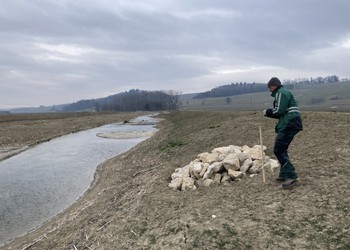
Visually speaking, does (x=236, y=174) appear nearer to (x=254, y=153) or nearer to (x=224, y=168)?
(x=224, y=168)

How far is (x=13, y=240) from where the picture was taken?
1262cm

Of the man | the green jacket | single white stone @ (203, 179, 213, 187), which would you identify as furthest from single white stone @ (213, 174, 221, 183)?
the green jacket

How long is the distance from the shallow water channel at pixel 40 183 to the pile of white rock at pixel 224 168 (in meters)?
7.01

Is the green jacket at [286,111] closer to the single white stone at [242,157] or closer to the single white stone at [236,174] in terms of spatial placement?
the single white stone at [236,174]

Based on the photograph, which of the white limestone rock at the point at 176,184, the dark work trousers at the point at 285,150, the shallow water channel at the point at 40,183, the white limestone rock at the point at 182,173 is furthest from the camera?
the shallow water channel at the point at 40,183

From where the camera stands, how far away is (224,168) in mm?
11961

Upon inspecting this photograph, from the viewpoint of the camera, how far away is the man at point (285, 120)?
956 centimetres

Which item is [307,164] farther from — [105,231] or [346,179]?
[105,231]

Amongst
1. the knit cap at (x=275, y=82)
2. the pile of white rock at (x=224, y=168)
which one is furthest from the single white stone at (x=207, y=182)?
the knit cap at (x=275, y=82)

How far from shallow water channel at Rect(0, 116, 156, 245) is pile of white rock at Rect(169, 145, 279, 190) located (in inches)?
276

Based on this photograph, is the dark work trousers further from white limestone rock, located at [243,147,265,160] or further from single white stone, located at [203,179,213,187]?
single white stone, located at [203,179,213,187]

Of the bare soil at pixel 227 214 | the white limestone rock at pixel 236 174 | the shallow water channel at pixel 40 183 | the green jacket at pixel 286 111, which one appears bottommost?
the shallow water channel at pixel 40 183

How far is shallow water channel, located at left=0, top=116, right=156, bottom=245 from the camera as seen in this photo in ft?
49.9

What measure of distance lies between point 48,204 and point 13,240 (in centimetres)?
456
